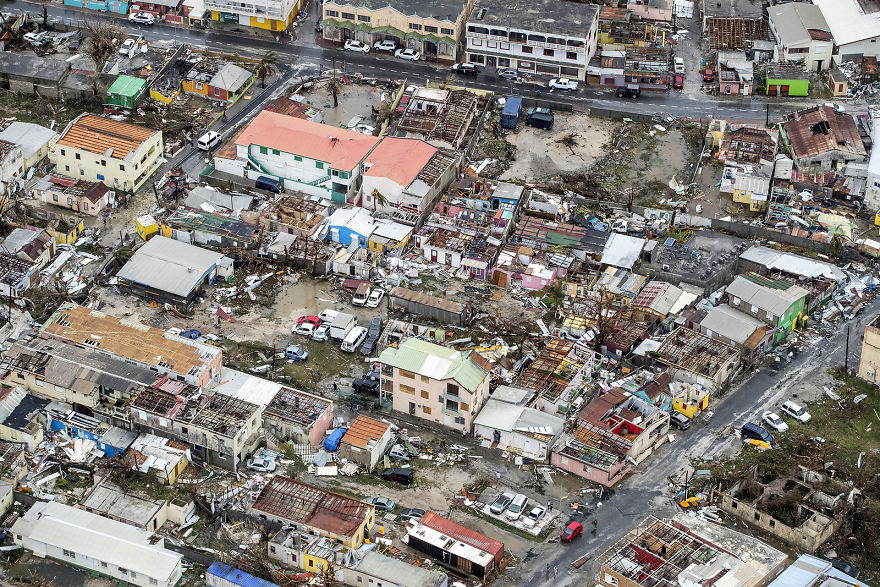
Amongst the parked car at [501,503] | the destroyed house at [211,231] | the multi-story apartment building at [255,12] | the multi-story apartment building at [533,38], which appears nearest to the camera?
the parked car at [501,503]

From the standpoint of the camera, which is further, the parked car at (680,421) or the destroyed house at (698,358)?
the destroyed house at (698,358)

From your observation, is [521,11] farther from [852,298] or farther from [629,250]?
[852,298]

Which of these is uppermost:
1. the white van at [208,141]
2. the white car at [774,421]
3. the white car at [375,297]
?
the white van at [208,141]

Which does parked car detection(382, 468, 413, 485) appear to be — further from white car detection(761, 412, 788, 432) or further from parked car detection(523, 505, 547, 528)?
white car detection(761, 412, 788, 432)

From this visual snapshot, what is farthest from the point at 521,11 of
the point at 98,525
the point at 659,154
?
the point at 98,525

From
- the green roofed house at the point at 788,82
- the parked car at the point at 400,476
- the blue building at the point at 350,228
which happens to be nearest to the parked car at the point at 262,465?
the parked car at the point at 400,476

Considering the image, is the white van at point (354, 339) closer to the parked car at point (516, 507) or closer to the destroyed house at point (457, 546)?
the parked car at point (516, 507)
